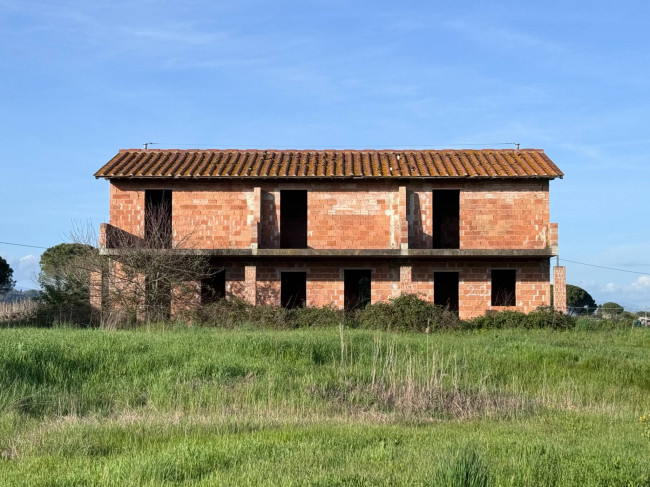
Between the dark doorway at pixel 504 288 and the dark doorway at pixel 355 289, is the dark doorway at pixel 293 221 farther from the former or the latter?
the dark doorway at pixel 504 288

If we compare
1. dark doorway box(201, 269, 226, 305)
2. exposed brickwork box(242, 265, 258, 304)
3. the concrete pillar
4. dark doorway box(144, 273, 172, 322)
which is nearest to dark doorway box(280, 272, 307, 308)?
dark doorway box(201, 269, 226, 305)

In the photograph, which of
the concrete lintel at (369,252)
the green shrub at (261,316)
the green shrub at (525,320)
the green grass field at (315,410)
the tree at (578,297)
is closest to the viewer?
the green grass field at (315,410)

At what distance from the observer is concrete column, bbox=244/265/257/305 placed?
27078mm

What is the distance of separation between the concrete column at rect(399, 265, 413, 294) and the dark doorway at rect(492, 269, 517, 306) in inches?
152

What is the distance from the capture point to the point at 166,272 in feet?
87.0

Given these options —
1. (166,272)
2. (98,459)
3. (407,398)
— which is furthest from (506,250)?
(98,459)

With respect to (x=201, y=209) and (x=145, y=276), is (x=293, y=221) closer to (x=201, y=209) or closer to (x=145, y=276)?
(x=201, y=209)

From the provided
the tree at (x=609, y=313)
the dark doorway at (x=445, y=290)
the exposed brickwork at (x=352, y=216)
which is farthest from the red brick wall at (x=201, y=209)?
the tree at (x=609, y=313)

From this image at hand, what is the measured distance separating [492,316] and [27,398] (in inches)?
670

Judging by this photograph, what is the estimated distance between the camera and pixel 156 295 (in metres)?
26.6

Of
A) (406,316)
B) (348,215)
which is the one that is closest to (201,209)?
(348,215)

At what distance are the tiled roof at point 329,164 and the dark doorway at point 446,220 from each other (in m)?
2.91

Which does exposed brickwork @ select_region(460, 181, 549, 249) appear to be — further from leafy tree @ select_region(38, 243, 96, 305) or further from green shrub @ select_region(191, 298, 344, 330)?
leafy tree @ select_region(38, 243, 96, 305)

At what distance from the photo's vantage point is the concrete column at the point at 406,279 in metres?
27.2
